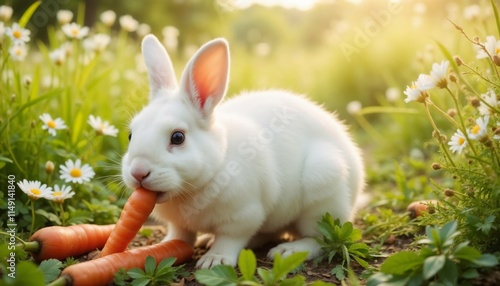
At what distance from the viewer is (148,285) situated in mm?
2607

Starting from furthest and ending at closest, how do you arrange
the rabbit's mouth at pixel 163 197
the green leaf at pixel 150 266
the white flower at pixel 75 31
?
the white flower at pixel 75 31 < the rabbit's mouth at pixel 163 197 < the green leaf at pixel 150 266

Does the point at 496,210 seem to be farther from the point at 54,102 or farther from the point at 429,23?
the point at 429,23

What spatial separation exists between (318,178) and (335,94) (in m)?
5.86

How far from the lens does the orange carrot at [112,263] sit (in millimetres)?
2441

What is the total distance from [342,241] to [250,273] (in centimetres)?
82

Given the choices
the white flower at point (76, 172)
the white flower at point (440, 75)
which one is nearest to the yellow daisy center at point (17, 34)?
the white flower at point (76, 172)

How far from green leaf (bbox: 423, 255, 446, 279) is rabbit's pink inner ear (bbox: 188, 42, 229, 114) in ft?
4.41

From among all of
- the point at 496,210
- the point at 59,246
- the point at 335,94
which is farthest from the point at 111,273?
the point at 335,94

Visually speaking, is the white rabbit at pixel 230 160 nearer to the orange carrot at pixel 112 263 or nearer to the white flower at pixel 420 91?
the orange carrot at pixel 112 263

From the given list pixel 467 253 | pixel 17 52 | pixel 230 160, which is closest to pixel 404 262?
pixel 467 253

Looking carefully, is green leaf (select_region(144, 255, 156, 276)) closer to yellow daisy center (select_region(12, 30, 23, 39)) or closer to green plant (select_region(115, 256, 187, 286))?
green plant (select_region(115, 256, 187, 286))

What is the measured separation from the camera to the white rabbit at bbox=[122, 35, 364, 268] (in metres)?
2.70

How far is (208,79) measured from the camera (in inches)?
115

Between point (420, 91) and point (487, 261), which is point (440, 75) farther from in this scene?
point (487, 261)
